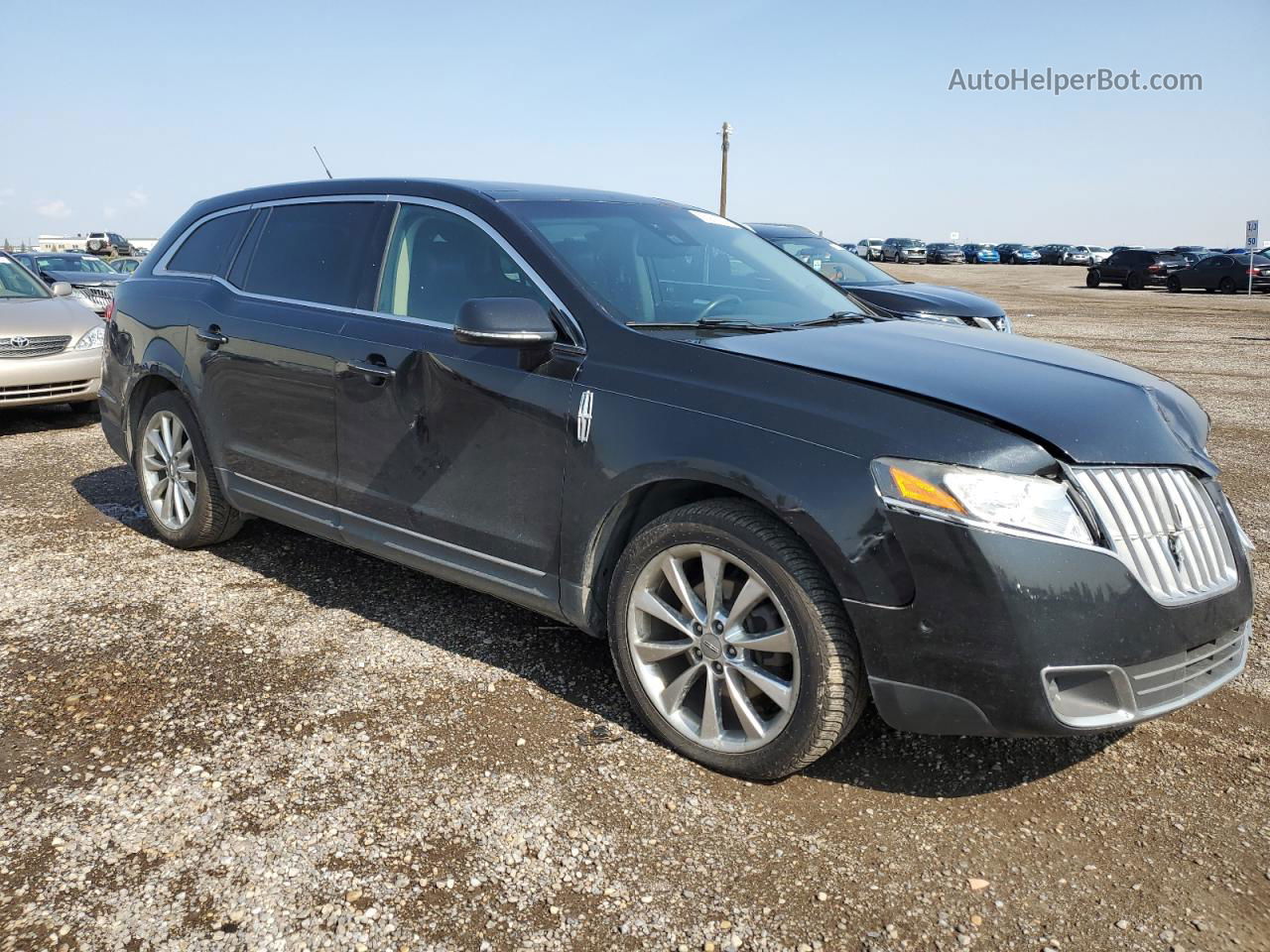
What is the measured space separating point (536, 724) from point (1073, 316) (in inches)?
923

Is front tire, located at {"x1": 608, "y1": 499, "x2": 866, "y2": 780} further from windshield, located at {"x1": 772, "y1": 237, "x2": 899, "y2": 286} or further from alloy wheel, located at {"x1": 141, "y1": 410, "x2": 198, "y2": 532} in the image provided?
windshield, located at {"x1": 772, "y1": 237, "x2": 899, "y2": 286}

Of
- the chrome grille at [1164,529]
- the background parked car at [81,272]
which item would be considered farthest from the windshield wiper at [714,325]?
the background parked car at [81,272]

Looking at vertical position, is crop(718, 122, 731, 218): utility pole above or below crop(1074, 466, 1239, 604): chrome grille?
above

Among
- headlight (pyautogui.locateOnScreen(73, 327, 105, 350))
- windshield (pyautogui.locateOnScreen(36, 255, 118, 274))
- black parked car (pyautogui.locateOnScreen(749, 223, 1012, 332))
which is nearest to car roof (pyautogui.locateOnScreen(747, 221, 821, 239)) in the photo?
black parked car (pyautogui.locateOnScreen(749, 223, 1012, 332))

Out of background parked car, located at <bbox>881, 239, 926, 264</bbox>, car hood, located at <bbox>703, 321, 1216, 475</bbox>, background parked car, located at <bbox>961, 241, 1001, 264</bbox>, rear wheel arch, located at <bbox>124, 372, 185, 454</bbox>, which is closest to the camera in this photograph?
car hood, located at <bbox>703, 321, 1216, 475</bbox>

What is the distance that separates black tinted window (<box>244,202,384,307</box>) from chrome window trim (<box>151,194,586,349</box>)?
24 mm

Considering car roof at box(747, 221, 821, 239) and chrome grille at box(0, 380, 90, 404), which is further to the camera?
car roof at box(747, 221, 821, 239)

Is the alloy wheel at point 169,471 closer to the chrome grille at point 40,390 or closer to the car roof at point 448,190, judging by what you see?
the car roof at point 448,190

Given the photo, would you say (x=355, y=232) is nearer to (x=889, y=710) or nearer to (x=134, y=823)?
(x=134, y=823)

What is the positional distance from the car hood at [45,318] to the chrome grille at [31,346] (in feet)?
0.14

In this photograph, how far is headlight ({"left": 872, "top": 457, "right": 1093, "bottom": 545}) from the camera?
8.55ft

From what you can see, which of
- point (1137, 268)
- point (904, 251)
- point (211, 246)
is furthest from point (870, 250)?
point (211, 246)

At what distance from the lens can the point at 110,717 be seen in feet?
11.4

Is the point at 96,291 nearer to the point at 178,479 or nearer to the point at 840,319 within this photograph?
the point at 178,479
